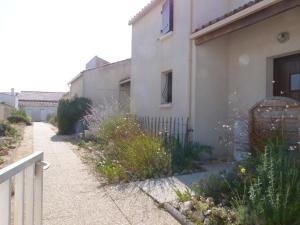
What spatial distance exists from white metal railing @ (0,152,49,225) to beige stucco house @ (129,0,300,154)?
5358 millimetres

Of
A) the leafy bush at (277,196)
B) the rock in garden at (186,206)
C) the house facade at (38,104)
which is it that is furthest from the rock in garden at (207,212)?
the house facade at (38,104)

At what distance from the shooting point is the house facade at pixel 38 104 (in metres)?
56.5

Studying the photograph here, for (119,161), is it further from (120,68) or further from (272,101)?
(120,68)

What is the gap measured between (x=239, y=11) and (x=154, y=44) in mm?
5557

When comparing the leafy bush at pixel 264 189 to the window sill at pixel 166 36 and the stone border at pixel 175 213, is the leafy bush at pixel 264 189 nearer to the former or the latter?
the stone border at pixel 175 213

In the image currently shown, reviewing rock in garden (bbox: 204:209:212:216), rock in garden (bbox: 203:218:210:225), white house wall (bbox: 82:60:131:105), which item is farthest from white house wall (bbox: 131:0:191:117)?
white house wall (bbox: 82:60:131:105)

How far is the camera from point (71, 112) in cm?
2031

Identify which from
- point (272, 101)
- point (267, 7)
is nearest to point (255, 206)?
point (272, 101)

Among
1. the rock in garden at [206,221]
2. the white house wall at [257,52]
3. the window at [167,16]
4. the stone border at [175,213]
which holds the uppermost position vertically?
the window at [167,16]

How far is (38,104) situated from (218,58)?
54736 mm

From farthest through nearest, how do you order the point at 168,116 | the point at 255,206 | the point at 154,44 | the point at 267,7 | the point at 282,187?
1. the point at 154,44
2. the point at 168,116
3. the point at 267,7
4. the point at 282,187
5. the point at 255,206

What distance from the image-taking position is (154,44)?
1260cm

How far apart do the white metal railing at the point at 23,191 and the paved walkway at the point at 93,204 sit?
164 cm

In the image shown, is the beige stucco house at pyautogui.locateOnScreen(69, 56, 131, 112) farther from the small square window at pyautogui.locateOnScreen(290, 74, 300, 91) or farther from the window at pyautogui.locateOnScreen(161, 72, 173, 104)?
the small square window at pyautogui.locateOnScreen(290, 74, 300, 91)
